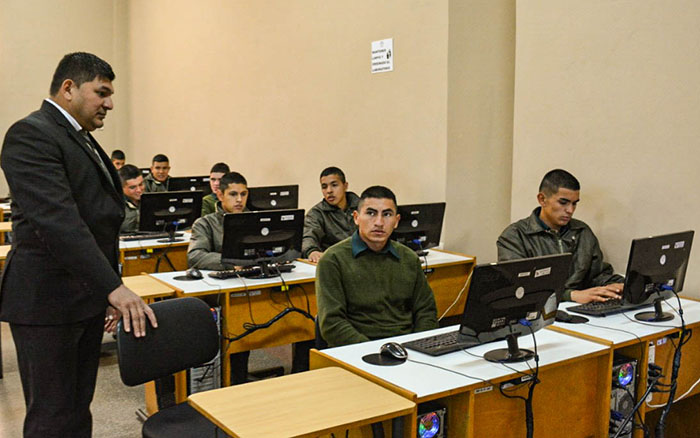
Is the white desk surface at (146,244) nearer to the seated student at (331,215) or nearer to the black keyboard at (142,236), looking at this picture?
the black keyboard at (142,236)

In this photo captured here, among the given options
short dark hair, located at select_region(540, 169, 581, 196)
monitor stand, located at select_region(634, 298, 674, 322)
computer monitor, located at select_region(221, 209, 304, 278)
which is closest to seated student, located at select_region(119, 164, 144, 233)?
computer monitor, located at select_region(221, 209, 304, 278)

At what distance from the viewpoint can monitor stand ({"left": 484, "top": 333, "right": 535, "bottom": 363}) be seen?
100 inches

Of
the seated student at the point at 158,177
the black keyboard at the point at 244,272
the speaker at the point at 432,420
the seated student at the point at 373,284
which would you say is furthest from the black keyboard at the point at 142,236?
the speaker at the point at 432,420

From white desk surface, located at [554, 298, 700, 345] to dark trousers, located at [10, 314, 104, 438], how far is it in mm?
1988

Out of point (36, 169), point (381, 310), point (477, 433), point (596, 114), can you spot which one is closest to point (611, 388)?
point (477, 433)

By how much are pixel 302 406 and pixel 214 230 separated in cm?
267

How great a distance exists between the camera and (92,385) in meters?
2.35

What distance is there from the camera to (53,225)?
2107 millimetres

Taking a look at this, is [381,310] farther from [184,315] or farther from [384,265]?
[184,315]

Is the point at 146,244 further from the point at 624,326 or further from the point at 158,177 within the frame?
the point at 624,326

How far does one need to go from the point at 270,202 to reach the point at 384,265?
2.66 metres

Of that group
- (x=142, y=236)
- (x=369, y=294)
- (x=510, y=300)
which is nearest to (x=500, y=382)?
(x=510, y=300)

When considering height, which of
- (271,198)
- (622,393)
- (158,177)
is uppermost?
(158,177)

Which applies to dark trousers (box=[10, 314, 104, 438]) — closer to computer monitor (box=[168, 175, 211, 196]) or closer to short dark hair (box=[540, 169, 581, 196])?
short dark hair (box=[540, 169, 581, 196])
